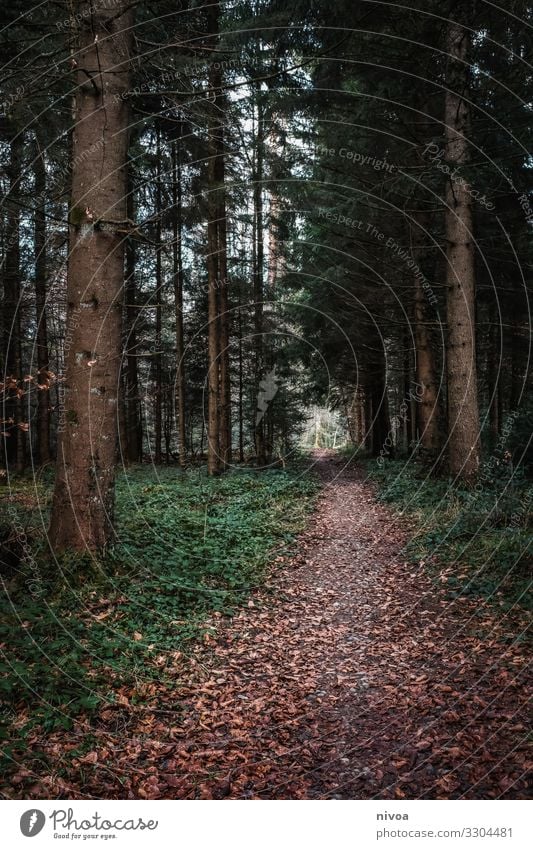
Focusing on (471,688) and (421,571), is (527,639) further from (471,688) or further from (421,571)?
(421,571)

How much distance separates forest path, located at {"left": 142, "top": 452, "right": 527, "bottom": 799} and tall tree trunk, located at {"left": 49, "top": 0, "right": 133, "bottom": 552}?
2.54 meters

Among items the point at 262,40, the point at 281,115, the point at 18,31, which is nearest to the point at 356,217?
the point at 281,115

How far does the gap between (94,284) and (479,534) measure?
7403 millimetres

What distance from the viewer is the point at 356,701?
15.8 ft

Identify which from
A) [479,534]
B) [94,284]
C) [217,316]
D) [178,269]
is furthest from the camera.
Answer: [178,269]

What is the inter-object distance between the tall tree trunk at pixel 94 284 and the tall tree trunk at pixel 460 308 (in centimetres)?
688

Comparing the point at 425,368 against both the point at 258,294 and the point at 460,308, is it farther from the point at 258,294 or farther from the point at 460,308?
the point at 258,294

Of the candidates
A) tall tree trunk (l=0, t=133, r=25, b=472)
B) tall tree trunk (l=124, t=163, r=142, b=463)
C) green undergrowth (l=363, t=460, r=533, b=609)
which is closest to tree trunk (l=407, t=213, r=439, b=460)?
green undergrowth (l=363, t=460, r=533, b=609)

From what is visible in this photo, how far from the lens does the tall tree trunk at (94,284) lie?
6371 millimetres

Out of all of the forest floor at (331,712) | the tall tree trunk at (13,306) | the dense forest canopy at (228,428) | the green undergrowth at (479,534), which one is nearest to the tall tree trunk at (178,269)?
the dense forest canopy at (228,428)

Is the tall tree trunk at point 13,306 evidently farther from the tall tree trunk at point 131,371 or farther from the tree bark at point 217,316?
the tree bark at point 217,316

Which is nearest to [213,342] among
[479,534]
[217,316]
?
[217,316]

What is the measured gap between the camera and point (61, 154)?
10.9 metres

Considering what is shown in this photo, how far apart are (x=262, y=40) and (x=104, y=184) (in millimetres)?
7528
